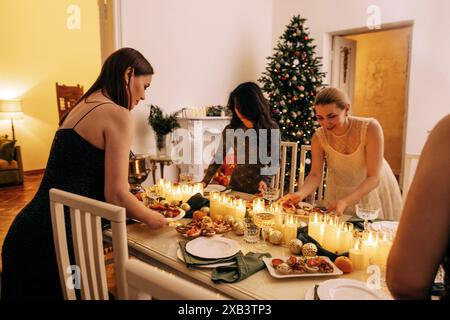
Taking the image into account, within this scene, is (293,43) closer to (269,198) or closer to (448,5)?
(448,5)

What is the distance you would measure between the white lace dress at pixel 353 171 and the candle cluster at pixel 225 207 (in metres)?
0.79

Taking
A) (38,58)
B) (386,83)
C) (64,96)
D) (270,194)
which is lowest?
(270,194)

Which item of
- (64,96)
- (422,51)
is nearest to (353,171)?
(422,51)

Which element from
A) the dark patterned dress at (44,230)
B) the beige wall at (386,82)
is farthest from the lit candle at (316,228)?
the beige wall at (386,82)

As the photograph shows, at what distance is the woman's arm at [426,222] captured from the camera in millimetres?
647

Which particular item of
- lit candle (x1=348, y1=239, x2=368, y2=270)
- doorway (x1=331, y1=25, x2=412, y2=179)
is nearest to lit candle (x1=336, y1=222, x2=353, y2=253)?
lit candle (x1=348, y1=239, x2=368, y2=270)

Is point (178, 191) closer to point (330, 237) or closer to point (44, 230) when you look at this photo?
point (44, 230)

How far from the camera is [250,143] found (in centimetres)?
259

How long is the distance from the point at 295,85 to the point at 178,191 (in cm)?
333

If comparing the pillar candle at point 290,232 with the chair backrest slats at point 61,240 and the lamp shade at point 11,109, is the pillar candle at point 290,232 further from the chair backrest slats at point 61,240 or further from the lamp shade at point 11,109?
the lamp shade at point 11,109

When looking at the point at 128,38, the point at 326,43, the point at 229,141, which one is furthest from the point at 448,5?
the point at 128,38

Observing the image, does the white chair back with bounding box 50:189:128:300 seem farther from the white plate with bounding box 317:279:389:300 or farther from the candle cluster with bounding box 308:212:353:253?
the candle cluster with bounding box 308:212:353:253

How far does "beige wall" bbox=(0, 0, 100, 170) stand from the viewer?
6.78 metres
